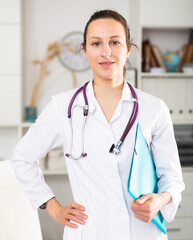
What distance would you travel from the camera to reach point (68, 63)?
127 inches

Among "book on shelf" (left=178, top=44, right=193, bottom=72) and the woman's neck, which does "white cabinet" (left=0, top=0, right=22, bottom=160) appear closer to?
"book on shelf" (left=178, top=44, right=193, bottom=72)

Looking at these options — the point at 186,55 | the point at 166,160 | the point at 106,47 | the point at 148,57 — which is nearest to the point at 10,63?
the point at 148,57

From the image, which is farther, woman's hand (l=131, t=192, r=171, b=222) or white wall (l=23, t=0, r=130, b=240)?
white wall (l=23, t=0, r=130, b=240)

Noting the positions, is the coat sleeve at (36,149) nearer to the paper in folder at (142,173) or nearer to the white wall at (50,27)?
the paper in folder at (142,173)

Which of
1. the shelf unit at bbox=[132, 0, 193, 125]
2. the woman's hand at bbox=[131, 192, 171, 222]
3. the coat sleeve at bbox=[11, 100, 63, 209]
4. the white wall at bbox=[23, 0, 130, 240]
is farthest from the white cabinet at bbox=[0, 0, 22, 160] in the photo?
the woman's hand at bbox=[131, 192, 171, 222]

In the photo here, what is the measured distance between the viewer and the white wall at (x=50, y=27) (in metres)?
3.16

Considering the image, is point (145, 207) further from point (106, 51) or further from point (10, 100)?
point (10, 100)

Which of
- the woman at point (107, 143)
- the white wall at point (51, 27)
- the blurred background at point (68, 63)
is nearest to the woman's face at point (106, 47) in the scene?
the woman at point (107, 143)

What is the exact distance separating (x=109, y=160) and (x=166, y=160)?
193 mm

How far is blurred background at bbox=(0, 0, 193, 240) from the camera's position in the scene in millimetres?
2888

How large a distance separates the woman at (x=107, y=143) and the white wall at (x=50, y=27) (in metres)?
2.02

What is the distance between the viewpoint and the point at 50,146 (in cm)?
126

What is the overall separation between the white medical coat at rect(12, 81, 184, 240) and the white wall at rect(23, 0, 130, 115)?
6.63 feet

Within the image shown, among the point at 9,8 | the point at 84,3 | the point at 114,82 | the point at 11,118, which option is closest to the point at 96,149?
the point at 114,82
